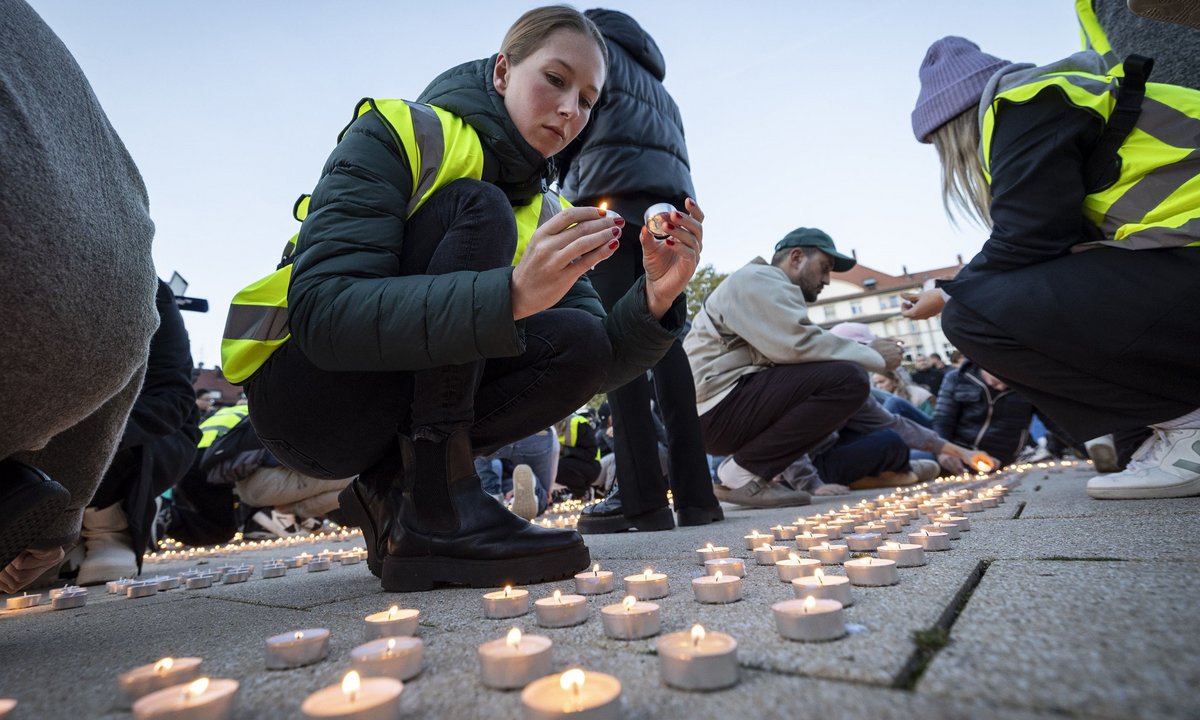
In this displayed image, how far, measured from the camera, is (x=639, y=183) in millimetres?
2941

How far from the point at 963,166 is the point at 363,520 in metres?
2.86

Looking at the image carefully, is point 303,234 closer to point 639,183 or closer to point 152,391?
point 639,183

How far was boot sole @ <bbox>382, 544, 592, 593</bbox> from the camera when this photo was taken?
155 cm

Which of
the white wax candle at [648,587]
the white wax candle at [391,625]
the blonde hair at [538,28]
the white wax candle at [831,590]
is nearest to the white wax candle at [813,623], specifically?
the white wax candle at [831,590]

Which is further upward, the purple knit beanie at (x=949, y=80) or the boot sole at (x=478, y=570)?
the purple knit beanie at (x=949, y=80)

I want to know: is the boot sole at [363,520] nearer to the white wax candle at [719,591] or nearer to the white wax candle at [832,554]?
the white wax candle at [719,591]

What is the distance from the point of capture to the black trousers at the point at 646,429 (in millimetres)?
2881

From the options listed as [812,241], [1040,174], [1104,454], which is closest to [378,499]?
[1040,174]

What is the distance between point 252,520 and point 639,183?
580cm

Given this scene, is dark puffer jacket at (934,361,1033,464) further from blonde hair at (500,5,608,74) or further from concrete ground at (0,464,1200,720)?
blonde hair at (500,5,608,74)

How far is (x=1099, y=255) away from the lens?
2.20 m

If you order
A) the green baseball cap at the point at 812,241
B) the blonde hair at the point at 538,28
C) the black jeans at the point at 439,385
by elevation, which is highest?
the blonde hair at the point at 538,28

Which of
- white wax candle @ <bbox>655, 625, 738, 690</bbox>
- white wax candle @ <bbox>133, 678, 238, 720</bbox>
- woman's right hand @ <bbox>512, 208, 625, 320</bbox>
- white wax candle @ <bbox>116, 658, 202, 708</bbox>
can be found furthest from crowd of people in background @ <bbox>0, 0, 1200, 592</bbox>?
white wax candle @ <bbox>655, 625, 738, 690</bbox>

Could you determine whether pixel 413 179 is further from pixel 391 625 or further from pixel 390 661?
pixel 390 661
